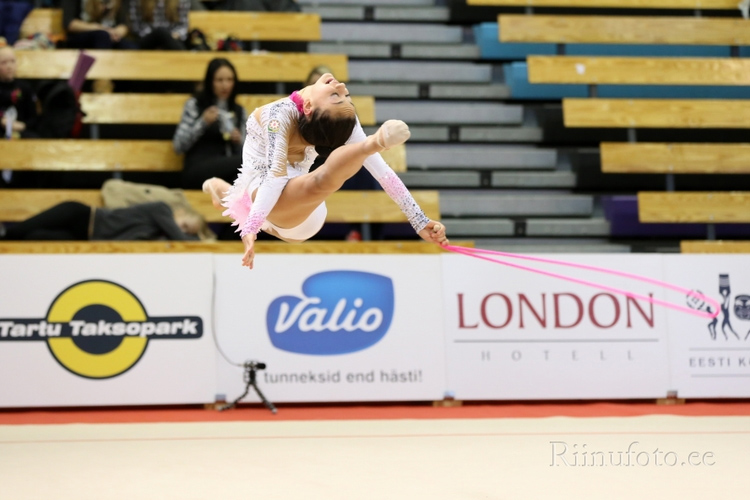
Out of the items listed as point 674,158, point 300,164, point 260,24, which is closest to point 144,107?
point 260,24

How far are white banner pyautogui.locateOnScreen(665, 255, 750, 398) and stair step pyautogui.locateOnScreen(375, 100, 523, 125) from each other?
8.44ft

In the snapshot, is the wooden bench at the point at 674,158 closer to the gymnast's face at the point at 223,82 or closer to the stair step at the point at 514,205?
the stair step at the point at 514,205

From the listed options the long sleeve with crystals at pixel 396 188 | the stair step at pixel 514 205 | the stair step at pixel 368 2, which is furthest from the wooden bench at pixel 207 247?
the stair step at pixel 368 2

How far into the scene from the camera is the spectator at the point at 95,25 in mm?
7719

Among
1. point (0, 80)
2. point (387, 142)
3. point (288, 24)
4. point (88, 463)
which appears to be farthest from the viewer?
point (288, 24)

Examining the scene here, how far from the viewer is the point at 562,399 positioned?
20.4ft

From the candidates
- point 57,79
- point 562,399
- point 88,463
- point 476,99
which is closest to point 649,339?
point 562,399

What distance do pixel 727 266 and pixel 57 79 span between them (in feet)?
18.7

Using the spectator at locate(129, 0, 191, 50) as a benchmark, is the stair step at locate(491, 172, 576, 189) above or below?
below

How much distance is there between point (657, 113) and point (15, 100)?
18.2ft

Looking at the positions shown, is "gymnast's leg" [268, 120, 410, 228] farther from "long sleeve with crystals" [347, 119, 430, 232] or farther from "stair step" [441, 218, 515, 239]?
"stair step" [441, 218, 515, 239]

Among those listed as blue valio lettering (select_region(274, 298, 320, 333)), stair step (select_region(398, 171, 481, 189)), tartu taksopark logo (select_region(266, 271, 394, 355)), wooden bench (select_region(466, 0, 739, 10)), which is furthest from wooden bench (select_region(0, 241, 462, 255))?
wooden bench (select_region(466, 0, 739, 10))

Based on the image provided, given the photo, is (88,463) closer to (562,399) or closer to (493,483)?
(493,483)

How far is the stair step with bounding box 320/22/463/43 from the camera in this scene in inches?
341
